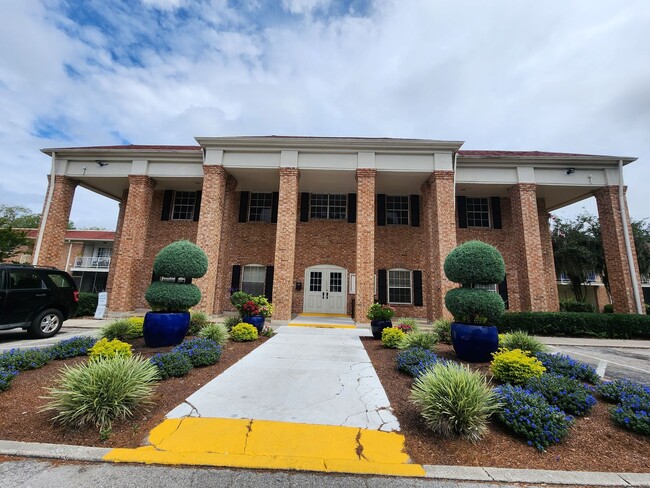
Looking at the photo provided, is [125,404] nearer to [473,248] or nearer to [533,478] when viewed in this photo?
[533,478]

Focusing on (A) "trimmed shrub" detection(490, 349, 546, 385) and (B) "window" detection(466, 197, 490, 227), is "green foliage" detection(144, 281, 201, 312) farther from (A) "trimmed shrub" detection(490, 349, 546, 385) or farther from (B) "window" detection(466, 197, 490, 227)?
(B) "window" detection(466, 197, 490, 227)

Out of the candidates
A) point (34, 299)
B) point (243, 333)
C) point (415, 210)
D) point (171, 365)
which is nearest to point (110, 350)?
point (171, 365)

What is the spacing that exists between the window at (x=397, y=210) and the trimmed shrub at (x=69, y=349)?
42.5 ft

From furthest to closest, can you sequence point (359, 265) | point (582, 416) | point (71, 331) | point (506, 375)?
1. point (359, 265)
2. point (71, 331)
3. point (506, 375)
4. point (582, 416)

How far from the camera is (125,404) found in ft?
10.6

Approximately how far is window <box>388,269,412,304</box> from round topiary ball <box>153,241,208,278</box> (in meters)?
10.1

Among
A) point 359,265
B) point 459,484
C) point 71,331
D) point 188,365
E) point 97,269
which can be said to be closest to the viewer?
point 459,484

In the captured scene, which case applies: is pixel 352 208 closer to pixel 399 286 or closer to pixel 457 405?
pixel 399 286

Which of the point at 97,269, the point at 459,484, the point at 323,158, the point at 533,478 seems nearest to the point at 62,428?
the point at 459,484

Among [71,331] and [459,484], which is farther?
[71,331]

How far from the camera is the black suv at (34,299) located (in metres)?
6.95

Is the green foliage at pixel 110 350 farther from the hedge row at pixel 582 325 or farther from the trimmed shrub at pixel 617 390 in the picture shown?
the hedge row at pixel 582 325

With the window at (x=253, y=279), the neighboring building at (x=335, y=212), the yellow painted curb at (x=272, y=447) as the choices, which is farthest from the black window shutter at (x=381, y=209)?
the yellow painted curb at (x=272, y=447)

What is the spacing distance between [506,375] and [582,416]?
0.90 meters
